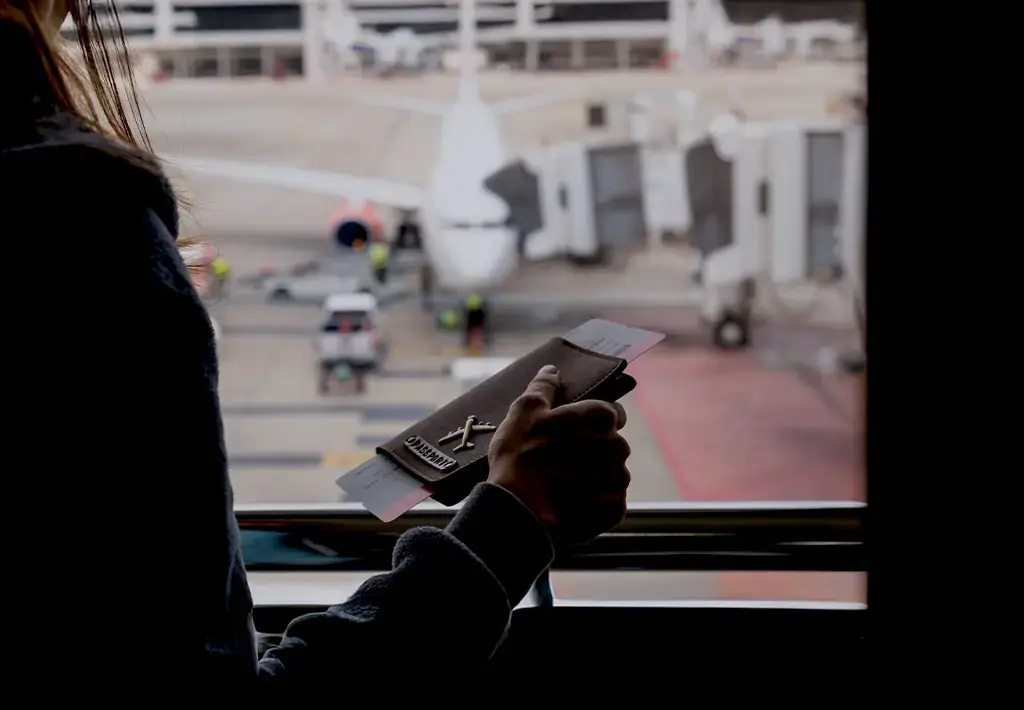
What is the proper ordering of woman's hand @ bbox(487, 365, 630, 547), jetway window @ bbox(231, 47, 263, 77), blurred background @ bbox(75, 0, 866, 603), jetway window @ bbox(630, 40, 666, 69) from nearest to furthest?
woman's hand @ bbox(487, 365, 630, 547)
jetway window @ bbox(231, 47, 263, 77)
blurred background @ bbox(75, 0, 866, 603)
jetway window @ bbox(630, 40, 666, 69)

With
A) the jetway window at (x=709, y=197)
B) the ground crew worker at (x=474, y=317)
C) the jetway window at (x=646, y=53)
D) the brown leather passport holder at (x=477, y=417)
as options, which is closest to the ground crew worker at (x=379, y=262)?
the ground crew worker at (x=474, y=317)

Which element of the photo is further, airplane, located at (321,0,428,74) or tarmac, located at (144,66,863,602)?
airplane, located at (321,0,428,74)

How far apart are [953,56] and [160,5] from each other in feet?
6.45

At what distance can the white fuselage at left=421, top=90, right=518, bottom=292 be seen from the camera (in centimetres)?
486

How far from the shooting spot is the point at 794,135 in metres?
4.36

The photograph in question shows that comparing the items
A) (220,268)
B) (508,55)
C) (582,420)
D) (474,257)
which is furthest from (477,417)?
(474,257)

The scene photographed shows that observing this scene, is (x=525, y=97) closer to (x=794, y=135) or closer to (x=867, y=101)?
(x=794, y=135)

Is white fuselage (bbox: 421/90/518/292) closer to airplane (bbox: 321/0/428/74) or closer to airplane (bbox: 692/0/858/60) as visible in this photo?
airplane (bbox: 321/0/428/74)

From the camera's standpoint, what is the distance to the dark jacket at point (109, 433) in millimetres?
406

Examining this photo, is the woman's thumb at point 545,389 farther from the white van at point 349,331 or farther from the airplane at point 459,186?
the airplane at point 459,186

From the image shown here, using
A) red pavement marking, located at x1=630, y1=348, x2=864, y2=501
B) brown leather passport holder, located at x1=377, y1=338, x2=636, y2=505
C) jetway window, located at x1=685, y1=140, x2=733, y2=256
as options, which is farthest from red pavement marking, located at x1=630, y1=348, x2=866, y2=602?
brown leather passport holder, located at x1=377, y1=338, x2=636, y2=505

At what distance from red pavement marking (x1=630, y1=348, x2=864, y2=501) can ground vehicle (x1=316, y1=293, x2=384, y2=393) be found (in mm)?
986

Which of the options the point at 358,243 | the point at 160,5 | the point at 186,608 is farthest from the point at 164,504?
the point at 358,243

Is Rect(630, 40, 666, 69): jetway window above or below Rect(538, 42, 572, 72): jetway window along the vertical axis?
above
